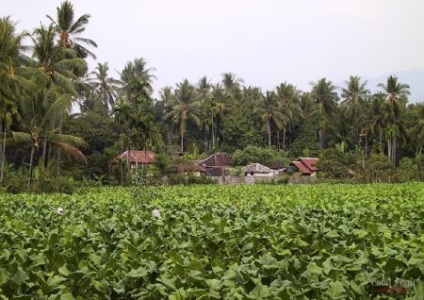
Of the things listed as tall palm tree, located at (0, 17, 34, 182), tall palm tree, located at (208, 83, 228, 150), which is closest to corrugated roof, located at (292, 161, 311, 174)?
tall palm tree, located at (208, 83, 228, 150)

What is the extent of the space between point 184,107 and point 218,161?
308 inches

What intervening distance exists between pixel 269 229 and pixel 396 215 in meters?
2.53

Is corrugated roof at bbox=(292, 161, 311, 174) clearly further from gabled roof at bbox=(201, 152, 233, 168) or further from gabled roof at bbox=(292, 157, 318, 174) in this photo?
gabled roof at bbox=(201, 152, 233, 168)

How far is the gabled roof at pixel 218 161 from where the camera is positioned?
4878 centimetres

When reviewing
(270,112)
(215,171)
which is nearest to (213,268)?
(215,171)

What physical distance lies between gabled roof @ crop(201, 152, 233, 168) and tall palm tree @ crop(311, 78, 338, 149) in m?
11.9

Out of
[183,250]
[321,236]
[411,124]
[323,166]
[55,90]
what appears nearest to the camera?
[183,250]

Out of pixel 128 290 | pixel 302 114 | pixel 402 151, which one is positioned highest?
pixel 302 114

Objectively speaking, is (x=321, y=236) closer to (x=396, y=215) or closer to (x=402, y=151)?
(x=396, y=215)

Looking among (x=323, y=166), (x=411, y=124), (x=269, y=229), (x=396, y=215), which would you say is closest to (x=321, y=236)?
(x=269, y=229)

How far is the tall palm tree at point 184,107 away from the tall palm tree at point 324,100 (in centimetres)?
1379

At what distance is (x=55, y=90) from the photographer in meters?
26.4

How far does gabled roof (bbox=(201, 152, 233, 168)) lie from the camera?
160ft

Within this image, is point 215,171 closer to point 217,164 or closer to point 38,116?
point 217,164
